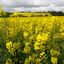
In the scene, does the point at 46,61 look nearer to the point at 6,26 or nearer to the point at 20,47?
the point at 20,47

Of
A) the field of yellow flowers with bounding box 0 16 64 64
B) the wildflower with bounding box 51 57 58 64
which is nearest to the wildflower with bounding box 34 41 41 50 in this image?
the field of yellow flowers with bounding box 0 16 64 64

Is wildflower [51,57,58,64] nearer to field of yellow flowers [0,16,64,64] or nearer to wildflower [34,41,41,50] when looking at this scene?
field of yellow flowers [0,16,64,64]

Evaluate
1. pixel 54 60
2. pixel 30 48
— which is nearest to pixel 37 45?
pixel 54 60

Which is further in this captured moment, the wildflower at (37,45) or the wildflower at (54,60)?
the wildflower at (54,60)

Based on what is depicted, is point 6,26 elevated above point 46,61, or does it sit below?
above

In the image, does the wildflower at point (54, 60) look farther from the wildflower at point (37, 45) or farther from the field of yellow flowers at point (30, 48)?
the wildflower at point (37, 45)

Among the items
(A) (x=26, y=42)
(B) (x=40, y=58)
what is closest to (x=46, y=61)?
(B) (x=40, y=58)

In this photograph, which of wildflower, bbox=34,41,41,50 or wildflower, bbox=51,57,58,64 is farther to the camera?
wildflower, bbox=51,57,58,64

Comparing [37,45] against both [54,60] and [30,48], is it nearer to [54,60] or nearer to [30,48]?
[54,60]

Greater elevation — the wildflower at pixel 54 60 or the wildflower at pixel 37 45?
the wildflower at pixel 37 45

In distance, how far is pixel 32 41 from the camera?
23.9ft

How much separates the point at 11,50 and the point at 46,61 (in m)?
0.70

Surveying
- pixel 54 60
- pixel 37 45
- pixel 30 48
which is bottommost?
pixel 54 60

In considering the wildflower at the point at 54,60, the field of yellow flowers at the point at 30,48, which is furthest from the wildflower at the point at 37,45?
the wildflower at the point at 54,60
